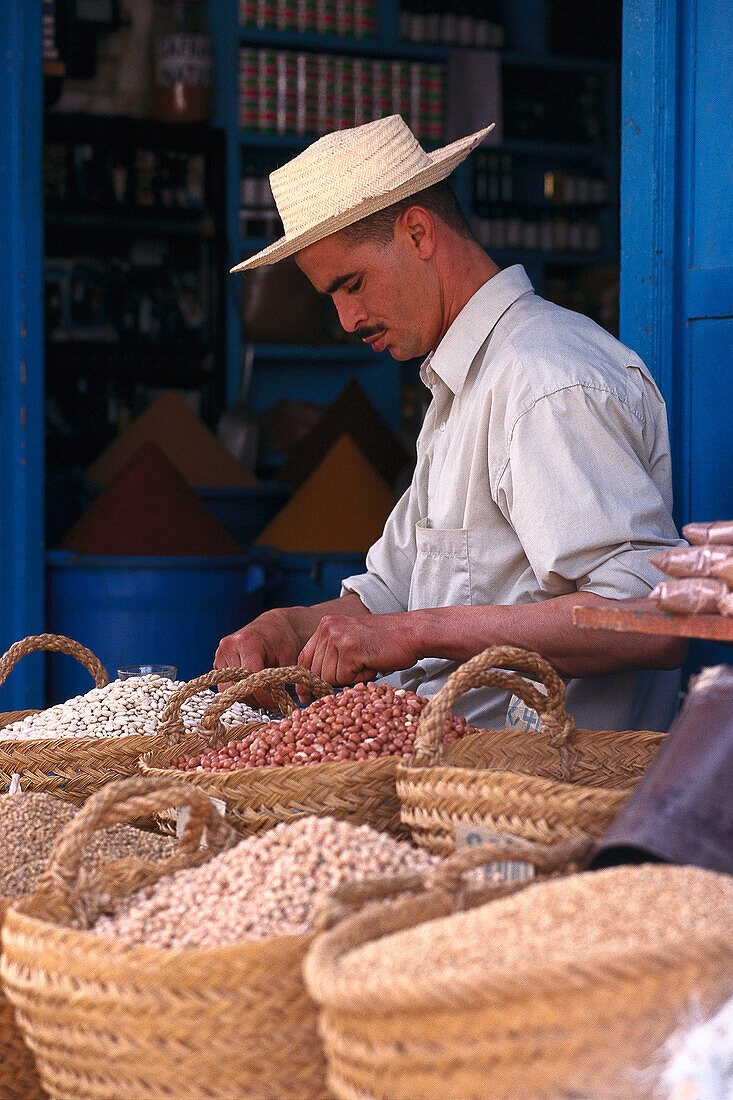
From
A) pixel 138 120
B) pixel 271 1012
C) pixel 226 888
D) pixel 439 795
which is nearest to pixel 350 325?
pixel 439 795

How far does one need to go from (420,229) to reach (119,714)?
0.80 metres

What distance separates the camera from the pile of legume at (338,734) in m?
1.30

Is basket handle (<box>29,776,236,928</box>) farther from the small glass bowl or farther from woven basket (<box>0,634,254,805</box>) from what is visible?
the small glass bowl

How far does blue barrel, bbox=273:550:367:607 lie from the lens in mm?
3109

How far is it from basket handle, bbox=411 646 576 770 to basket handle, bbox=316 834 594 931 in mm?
237

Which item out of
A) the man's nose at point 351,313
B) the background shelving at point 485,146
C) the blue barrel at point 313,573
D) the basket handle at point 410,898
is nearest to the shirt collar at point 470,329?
the man's nose at point 351,313

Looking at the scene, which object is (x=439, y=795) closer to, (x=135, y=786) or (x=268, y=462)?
(x=135, y=786)

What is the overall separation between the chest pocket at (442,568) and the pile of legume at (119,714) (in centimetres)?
30

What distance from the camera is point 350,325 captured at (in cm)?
182

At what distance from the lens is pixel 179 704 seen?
1.50m

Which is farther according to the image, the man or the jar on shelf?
the jar on shelf

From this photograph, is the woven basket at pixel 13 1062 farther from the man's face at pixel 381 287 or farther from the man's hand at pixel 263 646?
the man's face at pixel 381 287

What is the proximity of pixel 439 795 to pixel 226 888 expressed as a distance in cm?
22

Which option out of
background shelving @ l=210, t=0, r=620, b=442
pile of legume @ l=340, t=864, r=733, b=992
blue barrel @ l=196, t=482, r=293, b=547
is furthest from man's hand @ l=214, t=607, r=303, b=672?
background shelving @ l=210, t=0, r=620, b=442
